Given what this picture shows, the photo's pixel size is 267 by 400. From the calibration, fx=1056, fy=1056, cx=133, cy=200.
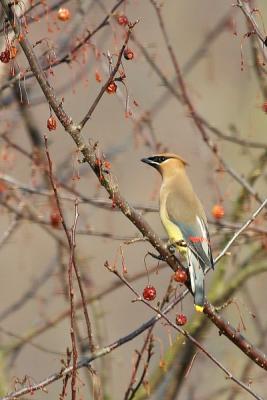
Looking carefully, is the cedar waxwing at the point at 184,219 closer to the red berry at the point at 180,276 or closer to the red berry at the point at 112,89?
the red berry at the point at 180,276

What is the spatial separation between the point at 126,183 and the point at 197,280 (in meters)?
7.48

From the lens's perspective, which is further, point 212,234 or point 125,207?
point 212,234

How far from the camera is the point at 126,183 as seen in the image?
10.7 meters

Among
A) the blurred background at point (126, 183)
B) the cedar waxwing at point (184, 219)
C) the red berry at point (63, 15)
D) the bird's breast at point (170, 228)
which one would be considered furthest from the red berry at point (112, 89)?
the bird's breast at point (170, 228)

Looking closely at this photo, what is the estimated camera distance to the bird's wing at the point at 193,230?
3520 millimetres

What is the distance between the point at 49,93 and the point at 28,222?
1921 mm

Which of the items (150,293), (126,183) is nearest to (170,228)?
(150,293)

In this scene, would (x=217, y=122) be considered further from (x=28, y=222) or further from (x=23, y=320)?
(x=28, y=222)

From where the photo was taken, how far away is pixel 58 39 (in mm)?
4633

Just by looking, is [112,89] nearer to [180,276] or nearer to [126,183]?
[180,276]

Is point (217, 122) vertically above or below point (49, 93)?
above

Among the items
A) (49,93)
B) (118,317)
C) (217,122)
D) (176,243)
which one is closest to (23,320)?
(118,317)

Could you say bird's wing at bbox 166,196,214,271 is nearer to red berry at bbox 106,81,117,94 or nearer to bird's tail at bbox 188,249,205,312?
bird's tail at bbox 188,249,205,312

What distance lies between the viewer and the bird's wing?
11.5 ft
